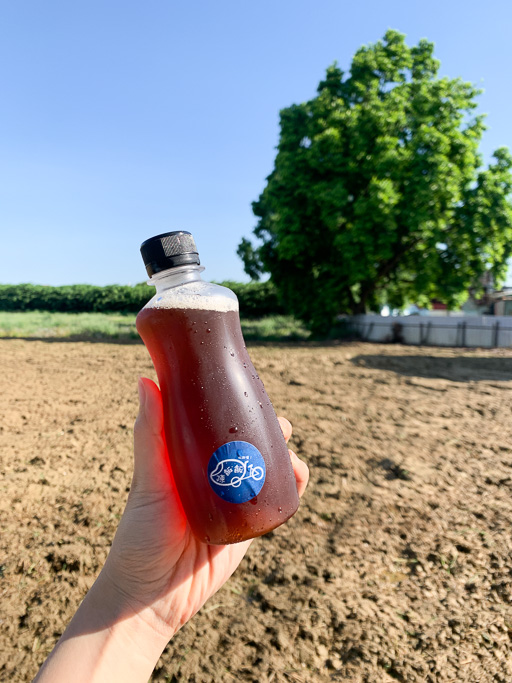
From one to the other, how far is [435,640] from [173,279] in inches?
108

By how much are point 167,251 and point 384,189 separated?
17589mm

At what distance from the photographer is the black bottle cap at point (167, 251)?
1.72 metres

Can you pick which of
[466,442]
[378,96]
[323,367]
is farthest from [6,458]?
[378,96]

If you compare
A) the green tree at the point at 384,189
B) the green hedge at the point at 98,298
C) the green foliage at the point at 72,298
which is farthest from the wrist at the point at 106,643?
the green foliage at the point at 72,298

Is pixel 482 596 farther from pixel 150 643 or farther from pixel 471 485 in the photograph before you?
pixel 150 643

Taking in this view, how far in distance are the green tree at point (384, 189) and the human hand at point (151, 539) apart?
17402 mm

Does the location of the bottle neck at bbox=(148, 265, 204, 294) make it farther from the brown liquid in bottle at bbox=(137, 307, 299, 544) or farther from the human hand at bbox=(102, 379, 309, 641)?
the human hand at bbox=(102, 379, 309, 641)

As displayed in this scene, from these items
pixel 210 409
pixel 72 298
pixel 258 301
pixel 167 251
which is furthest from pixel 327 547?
pixel 72 298

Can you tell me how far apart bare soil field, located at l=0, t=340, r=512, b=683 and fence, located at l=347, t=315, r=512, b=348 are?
11557mm

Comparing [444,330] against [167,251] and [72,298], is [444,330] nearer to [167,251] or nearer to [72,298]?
[167,251]

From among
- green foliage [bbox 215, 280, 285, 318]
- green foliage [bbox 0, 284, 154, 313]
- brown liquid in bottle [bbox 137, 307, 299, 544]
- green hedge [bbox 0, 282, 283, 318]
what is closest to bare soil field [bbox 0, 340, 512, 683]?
brown liquid in bottle [bbox 137, 307, 299, 544]

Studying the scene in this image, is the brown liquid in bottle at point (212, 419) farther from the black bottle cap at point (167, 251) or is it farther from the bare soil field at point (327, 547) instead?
the bare soil field at point (327, 547)

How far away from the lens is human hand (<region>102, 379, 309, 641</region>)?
5.66 feet

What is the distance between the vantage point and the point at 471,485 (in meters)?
5.06
